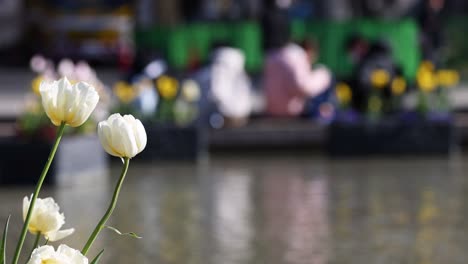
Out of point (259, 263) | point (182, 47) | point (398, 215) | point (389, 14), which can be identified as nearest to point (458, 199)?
point (398, 215)

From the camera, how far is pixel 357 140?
1570 cm

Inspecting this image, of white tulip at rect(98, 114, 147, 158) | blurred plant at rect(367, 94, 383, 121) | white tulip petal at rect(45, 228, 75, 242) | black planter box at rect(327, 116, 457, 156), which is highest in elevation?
white tulip at rect(98, 114, 147, 158)

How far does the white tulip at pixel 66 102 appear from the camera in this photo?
12.9 ft

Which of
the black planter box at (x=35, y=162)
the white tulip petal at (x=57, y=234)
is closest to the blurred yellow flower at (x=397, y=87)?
the black planter box at (x=35, y=162)

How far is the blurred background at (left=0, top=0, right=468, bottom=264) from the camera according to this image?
32.1 feet

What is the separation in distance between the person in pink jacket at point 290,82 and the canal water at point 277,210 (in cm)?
112

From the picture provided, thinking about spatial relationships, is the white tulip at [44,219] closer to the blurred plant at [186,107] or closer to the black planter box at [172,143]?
the black planter box at [172,143]

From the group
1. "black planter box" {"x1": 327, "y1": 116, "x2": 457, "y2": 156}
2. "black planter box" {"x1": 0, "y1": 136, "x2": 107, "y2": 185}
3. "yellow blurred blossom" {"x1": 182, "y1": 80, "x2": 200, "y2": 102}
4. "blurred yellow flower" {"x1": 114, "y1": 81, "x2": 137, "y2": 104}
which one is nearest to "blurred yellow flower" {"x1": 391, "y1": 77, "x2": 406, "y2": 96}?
"black planter box" {"x1": 327, "y1": 116, "x2": 457, "y2": 156}

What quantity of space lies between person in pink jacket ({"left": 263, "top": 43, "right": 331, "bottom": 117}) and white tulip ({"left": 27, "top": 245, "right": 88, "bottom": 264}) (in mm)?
12697

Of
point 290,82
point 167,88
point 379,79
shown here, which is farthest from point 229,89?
point 379,79

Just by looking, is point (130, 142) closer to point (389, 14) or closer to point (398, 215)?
point (398, 215)

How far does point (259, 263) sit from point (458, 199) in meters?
3.61

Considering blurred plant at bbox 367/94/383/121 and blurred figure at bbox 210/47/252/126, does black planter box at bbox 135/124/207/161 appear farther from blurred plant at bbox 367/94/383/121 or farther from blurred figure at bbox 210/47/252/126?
blurred plant at bbox 367/94/383/121

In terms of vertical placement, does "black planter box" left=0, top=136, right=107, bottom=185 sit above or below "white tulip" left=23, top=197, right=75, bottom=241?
below
